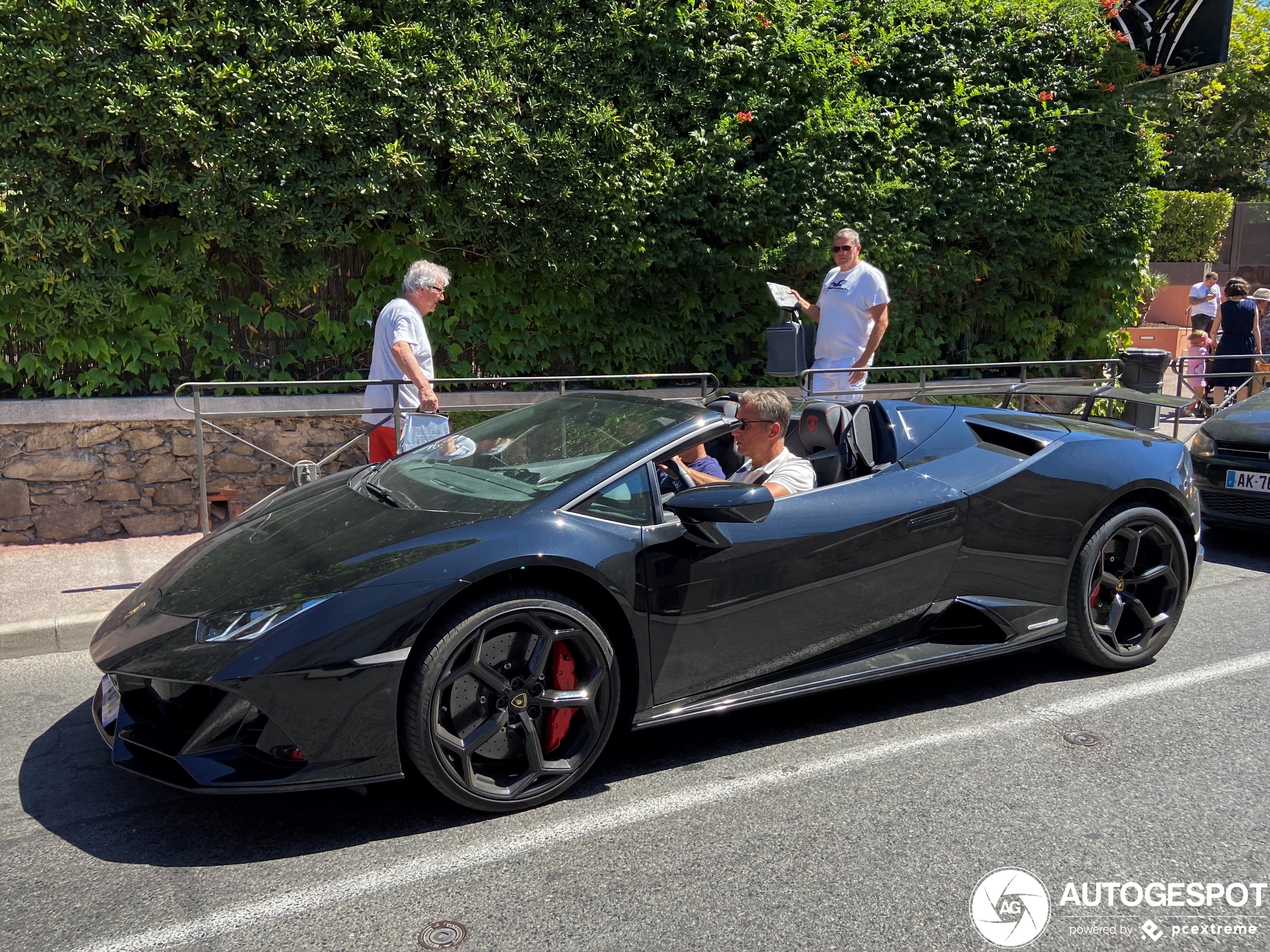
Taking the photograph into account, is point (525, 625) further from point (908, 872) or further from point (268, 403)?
point (268, 403)

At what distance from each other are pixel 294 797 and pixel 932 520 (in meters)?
2.53

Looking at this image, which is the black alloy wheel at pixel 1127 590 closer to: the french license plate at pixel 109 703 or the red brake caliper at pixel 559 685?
the red brake caliper at pixel 559 685

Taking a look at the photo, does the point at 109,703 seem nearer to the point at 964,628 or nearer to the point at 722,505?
the point at 722,505

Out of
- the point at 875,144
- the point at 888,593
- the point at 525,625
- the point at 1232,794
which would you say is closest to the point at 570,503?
the point at 525,625

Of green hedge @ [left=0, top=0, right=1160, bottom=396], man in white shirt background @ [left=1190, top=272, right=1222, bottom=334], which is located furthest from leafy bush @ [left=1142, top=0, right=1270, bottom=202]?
green hedge @ [left=0, top=0, right=1160, bottom=396]

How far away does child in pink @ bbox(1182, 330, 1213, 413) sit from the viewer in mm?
12305

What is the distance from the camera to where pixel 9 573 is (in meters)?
6.31

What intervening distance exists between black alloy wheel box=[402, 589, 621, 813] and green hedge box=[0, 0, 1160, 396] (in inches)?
198

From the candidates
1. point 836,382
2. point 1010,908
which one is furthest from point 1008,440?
point 836,382

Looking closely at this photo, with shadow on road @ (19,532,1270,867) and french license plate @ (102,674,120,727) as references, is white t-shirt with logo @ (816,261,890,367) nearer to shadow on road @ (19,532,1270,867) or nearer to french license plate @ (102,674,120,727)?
shadow on road @ (19,532,1270,867)

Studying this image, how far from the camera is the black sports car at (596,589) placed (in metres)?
3.12

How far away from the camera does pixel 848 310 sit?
25.0ft

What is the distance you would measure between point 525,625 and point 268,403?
5.04 metres

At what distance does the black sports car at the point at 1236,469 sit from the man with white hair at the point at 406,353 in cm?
509
